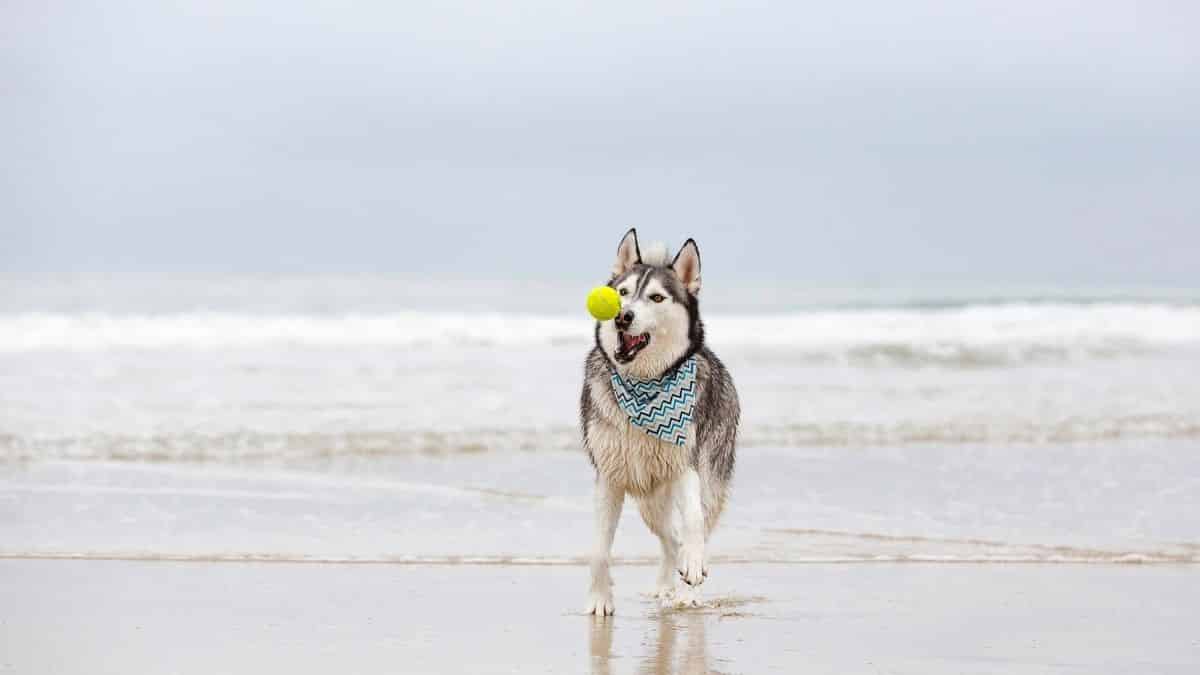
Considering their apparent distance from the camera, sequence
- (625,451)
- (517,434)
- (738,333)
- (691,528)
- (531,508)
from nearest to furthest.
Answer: (691,528) → (625,451) → (531,508) → (517,434) → (738,333)

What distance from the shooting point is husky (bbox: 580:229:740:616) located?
730 centimetres

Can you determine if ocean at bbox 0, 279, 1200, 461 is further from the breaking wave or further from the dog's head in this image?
the dog's head

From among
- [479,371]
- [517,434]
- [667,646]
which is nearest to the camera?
[667,646]

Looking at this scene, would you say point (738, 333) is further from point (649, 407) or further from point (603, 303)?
point (603, 303)

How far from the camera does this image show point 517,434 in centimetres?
1581

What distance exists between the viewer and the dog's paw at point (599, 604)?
24.3 feet

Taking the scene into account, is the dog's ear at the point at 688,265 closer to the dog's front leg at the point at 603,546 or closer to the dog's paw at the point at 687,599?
the dog's front leg at the point at 603,546

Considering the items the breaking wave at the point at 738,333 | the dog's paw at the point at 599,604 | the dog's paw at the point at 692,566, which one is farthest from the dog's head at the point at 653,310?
the breaking wave at the point at 738,333

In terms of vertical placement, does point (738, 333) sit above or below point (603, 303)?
above

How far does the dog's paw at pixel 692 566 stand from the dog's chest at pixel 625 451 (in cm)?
42

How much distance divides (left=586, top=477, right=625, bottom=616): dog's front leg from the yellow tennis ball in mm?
906

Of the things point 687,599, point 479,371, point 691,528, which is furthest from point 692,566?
point 479,371

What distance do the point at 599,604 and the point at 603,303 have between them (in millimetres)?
1486

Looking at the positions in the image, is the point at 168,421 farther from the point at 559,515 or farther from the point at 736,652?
the point at 736,652
